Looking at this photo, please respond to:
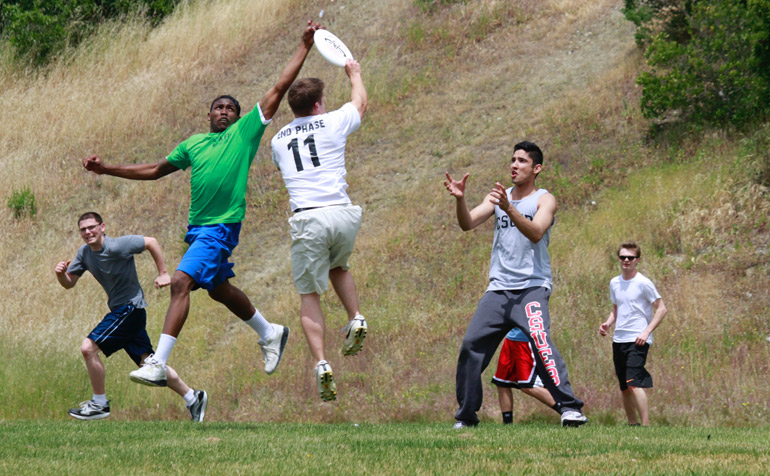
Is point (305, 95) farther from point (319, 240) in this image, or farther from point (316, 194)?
point (319, 240)

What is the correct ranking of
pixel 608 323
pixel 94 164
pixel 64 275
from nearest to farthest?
pixel 94 164, pixel 64 275, pixel 608 323

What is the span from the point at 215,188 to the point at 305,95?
1.19m

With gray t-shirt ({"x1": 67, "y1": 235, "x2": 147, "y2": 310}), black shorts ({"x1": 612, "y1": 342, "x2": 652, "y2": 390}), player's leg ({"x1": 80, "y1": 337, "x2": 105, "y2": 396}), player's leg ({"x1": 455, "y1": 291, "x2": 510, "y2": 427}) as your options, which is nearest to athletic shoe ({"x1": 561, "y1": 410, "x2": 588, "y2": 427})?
player's leg ({"x1": 455, "y1": 291, "x2": 510, "y2": 427})

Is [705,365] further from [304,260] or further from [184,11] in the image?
[184,11]

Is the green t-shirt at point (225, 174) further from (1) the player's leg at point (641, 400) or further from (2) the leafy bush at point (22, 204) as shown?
(2) the leafy bush at point (22, 204)

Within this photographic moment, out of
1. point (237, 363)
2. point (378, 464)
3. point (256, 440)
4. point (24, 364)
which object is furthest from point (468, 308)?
point (378, 464)

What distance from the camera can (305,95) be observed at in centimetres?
720

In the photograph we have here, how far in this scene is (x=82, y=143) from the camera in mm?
22438

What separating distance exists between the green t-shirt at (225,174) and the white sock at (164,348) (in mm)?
1054

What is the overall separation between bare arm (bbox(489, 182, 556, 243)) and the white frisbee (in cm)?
Answer: 167

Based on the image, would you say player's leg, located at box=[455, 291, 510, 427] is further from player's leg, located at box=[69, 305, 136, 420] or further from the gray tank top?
player's leg, located at box=[69, 305, 136, 420]

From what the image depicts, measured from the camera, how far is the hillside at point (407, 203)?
40.5 ft

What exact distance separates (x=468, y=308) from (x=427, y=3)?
12818 millimetres

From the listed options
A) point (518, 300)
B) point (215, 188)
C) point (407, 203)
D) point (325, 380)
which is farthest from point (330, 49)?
point (407, 203)
